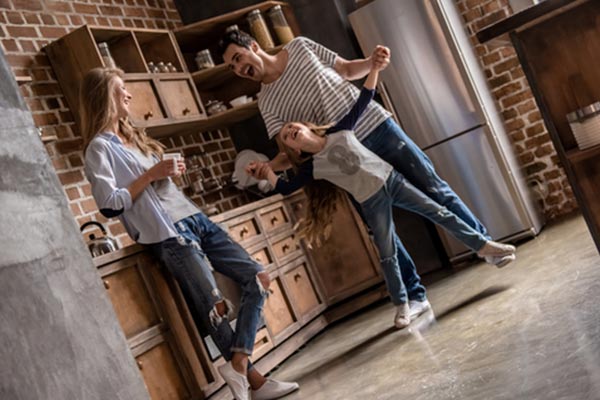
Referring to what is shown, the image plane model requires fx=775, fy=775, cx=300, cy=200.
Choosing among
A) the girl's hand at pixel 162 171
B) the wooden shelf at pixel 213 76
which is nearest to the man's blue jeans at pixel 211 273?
the girl's hand at pixel 162 171

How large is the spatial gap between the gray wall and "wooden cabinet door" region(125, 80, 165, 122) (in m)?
2.86

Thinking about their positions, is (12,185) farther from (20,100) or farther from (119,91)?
(119,91)

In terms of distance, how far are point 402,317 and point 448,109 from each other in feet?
5.84

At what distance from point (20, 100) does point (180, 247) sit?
5.77ft

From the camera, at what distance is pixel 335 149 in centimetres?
379

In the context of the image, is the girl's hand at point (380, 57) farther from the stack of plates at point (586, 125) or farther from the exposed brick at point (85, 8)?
the exposed brick at point (85, 8)

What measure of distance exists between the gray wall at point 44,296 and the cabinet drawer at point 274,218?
9.56 ft

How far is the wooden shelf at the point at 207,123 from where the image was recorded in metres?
4.93

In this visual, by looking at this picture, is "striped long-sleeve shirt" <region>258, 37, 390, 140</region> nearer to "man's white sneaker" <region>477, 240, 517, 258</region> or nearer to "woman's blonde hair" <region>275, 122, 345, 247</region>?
"woman's blonde hair" <region>275, 122, 345, 247</region>

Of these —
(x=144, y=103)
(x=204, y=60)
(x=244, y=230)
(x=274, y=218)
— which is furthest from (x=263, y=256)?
(x=204, y=60)

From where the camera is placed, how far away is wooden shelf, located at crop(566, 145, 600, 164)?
6.65 ft

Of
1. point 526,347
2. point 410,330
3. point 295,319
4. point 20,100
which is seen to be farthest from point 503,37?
point 295,319

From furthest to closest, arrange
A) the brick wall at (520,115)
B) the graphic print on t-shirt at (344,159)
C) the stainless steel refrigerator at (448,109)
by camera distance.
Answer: the brick wall at (520,115) → the stainless steel refrigerator at (448,109) → the graphic print on t-shirt at (344,159)

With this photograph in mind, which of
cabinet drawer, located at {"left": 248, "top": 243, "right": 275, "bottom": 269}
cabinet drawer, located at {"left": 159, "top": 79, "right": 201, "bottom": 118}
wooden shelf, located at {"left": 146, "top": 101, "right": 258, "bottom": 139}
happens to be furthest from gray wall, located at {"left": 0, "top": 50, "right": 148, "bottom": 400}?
cabinet drawer, located at {"left": 159, "top": 79, "right": 201, "bottom": 118}
